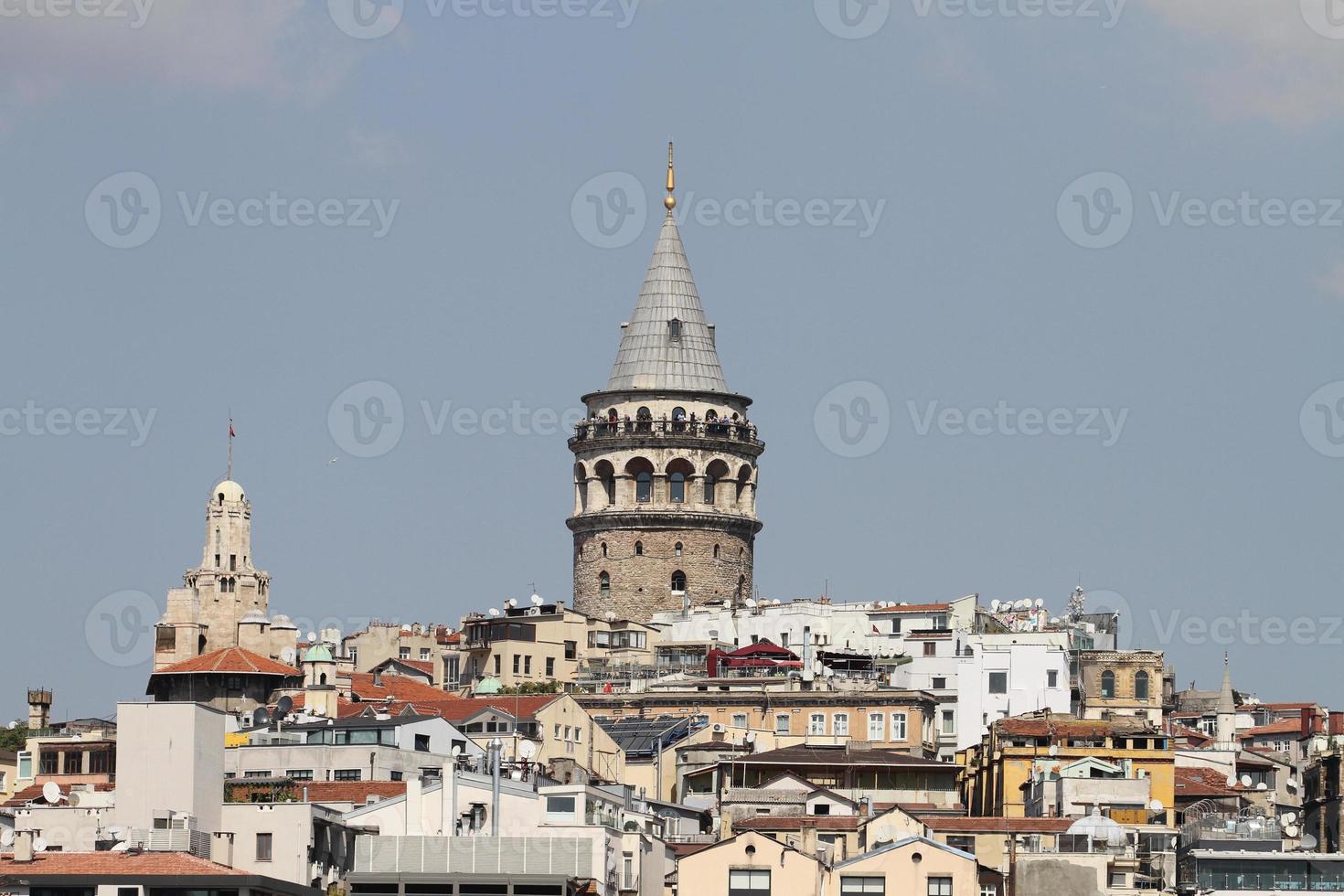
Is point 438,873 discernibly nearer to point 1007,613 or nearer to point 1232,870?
point 1232,870

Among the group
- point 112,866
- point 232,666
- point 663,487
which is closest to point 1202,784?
point 232,666

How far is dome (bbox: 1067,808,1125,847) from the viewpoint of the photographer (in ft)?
286

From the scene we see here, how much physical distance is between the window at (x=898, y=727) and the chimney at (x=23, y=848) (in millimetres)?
50527

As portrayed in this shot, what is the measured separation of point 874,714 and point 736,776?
18074 mm

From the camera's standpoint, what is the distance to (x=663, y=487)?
149m

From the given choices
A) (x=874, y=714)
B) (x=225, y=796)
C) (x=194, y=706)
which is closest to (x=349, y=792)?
(x=225, y=796)

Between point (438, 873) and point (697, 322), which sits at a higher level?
point (697, 322)

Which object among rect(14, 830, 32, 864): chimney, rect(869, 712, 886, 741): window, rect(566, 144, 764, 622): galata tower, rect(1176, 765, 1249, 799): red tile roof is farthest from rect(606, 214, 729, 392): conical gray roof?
rect(14, 830, 32, 864): chimney

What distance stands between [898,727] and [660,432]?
31.5 meters

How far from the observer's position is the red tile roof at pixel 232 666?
13150cm

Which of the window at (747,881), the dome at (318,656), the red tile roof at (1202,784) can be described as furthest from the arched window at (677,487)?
the window at (747,881)

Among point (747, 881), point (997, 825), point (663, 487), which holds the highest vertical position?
point (663, 487)

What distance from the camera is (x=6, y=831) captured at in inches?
3108

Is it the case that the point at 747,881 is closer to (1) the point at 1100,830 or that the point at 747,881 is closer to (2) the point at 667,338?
(1) the point at 1100,830
